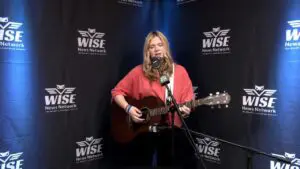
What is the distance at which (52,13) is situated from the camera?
92.4 inches

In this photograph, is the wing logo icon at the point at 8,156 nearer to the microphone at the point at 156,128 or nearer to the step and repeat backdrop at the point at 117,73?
the step and repeat backdrop at the point at 117,73

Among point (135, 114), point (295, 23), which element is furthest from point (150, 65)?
point (295, 23)

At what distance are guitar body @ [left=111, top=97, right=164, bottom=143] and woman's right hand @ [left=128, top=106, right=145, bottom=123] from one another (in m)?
0.03

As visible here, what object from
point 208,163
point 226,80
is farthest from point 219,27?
point 208,163

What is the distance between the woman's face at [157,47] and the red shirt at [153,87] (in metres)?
0.17

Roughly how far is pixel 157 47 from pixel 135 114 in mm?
A: 530

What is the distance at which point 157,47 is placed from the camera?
7.51 ft

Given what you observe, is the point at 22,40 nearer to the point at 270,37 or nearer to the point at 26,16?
the point at 26,16

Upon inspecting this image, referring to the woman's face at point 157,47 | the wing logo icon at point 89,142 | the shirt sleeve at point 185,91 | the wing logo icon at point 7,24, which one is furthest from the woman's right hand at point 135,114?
the wing logo icon at point 7,24

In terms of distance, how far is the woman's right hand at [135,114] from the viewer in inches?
87.7

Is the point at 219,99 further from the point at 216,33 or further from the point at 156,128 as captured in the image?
the point at 216,33

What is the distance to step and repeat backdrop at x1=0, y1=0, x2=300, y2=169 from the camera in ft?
6.93

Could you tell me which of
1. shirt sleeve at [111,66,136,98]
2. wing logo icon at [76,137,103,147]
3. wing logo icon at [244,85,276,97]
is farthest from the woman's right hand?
wing logo icon at [244,85,276,97]

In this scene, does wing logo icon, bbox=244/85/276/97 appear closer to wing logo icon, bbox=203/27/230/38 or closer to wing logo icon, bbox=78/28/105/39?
wing logo icon, bbox=203/27/230/38
